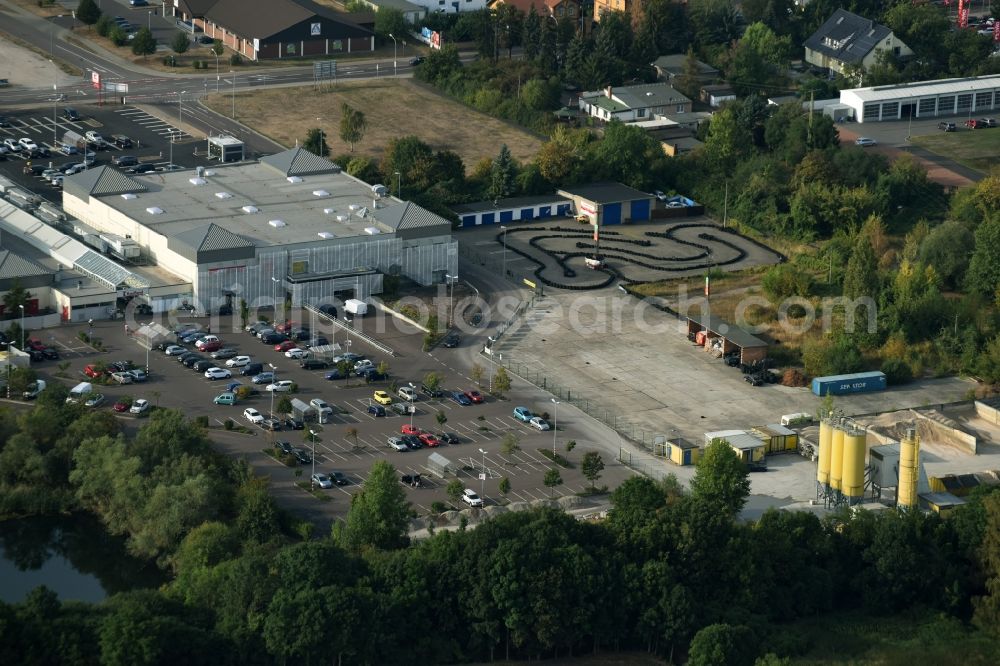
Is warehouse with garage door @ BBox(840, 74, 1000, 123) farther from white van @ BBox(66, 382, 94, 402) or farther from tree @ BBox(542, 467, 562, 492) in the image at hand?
white van @ BBox(66, 382, 94, 402)

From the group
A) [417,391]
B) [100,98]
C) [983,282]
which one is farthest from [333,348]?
[100,98]

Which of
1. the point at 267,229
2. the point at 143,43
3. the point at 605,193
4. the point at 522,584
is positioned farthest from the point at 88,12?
the point at 522,584

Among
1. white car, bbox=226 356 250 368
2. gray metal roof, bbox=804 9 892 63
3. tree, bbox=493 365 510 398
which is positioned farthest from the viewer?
gray metal roof, bbox=804 9 892 63

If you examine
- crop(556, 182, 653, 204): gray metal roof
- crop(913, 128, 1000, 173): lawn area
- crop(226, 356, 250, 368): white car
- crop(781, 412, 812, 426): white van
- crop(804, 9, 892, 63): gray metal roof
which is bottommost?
crop(781, 412, 812, 426): white van

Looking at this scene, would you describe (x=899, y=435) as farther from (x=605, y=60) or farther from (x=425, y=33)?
(x=425, y=33)

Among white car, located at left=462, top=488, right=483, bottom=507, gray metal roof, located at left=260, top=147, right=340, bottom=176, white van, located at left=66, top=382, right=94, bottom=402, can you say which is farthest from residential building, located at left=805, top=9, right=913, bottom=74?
white van, located at left=66, top=382, right=94, bottom=402

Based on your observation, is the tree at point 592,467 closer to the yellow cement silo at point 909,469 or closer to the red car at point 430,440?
the red car at point 430,440

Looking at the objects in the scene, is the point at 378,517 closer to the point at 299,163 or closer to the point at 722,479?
the point at 722,479
